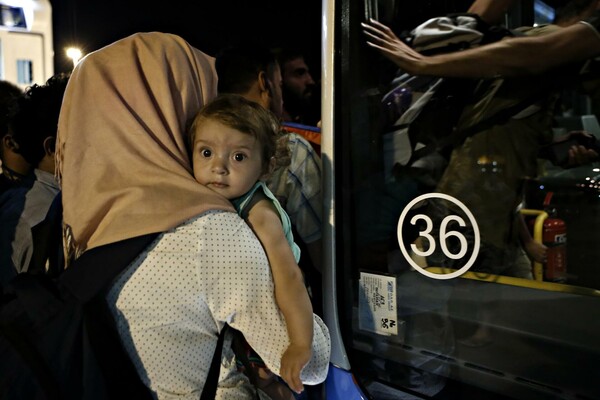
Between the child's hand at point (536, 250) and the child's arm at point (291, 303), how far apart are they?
595 mm

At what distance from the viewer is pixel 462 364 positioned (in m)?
1.58

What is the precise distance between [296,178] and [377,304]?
499 millimetres

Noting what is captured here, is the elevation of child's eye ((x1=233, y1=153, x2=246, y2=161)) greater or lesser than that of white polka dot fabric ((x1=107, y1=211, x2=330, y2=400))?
greater

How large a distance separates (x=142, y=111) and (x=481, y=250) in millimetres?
938

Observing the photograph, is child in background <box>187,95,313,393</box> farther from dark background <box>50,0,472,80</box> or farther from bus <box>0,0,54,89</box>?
bus <box>0,0,54,89</box>

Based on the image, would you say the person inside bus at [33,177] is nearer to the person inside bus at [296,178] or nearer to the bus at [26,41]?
the person inside bus at [296,178]

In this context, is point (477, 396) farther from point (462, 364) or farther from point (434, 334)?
point (434, 334)

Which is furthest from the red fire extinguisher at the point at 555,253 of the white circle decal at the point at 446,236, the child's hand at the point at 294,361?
the child's hand at the point at 294,361

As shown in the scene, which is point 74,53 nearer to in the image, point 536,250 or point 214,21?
point 214,21

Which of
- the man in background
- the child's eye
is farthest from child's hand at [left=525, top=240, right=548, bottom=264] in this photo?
the man in background

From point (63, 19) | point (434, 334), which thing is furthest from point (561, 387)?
point (63, 19)

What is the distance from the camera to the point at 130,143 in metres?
1.42

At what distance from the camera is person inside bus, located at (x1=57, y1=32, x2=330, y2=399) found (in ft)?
4.49

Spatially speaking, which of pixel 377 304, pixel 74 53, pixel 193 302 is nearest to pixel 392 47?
pixel 377 304
